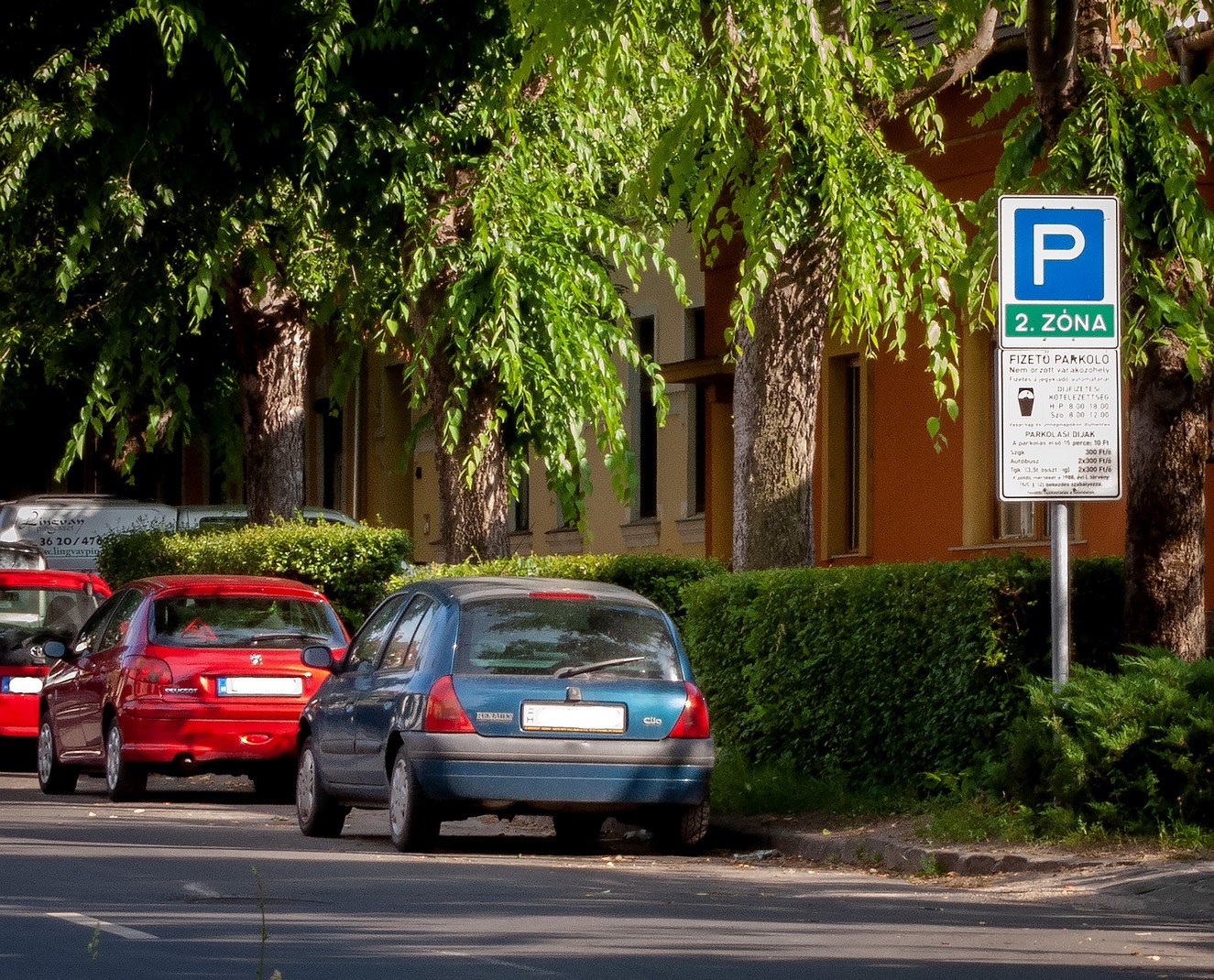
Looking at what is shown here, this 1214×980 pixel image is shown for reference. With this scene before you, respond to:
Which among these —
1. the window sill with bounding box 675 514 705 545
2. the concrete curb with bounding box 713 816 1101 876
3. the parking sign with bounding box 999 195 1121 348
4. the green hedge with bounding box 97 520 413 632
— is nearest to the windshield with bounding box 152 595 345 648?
the concrete curb with bounding box 713 816 1101 876

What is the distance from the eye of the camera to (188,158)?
21.6m

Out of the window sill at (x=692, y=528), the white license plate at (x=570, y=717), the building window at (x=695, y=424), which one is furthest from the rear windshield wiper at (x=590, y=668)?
the building window at (x=695, y=424)

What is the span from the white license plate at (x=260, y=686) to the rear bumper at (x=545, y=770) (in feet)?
13.0

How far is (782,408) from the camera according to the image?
55.3 feet

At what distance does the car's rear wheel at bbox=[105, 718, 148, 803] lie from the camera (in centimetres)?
1684

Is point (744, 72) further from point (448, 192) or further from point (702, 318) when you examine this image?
point (702, 318)

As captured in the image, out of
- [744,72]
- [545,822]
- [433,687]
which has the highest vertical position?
[744,72]

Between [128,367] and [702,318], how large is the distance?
1045 cm

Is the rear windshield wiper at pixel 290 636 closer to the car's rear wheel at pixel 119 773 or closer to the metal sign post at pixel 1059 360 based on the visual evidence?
the car's rear wheel at pixel 119 773

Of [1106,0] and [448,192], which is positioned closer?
[1106,0]

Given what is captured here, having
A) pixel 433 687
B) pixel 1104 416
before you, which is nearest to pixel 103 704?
pixel 433 687

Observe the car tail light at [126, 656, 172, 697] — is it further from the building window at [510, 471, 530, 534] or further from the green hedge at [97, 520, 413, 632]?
the building window at [510, 471, 530, 534]

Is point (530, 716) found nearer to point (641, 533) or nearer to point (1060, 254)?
point (1060, 254)

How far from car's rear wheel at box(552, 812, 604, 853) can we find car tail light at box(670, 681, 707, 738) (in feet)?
4.05
